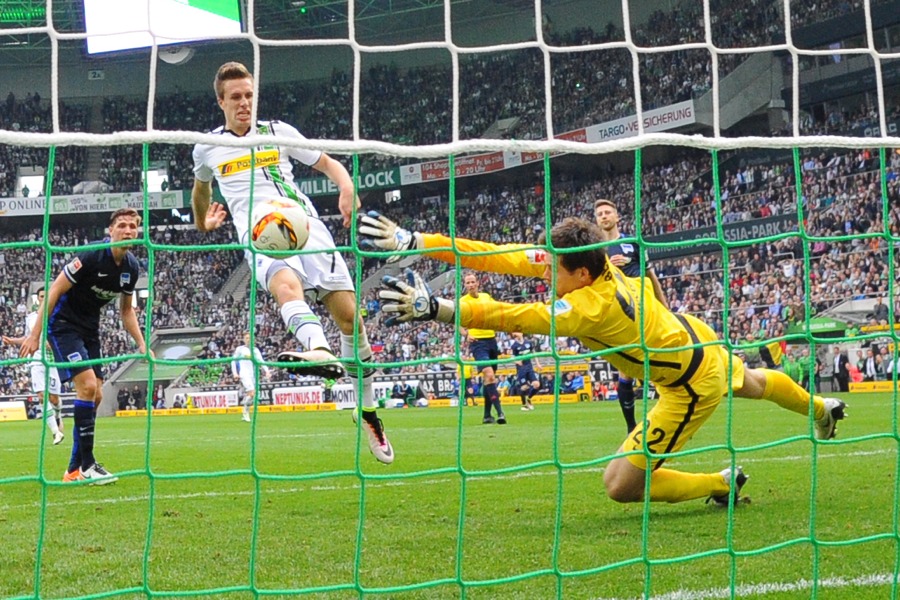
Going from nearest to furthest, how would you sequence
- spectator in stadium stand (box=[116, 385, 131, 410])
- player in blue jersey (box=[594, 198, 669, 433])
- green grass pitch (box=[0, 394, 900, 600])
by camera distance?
1. green grass pitch (box=[0, 394, 900, 600])
2. player in blue jersey (box=[594, 198, 669, 433])
3. spectator in stadium stand (box=[116, 385, 131, 410])

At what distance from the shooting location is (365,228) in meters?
4.20

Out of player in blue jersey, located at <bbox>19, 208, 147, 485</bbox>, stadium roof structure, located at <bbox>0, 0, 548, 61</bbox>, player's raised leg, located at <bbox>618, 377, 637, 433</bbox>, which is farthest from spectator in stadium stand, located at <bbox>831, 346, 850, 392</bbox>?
stadium roof structure, located at <bbox>0, 0, 548, 61</bbox>

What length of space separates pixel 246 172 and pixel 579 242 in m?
2.18

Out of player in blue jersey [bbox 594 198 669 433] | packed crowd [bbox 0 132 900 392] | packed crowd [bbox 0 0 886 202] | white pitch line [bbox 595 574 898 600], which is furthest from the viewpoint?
Answer: packed crowd [bbox 0 0 886 202]

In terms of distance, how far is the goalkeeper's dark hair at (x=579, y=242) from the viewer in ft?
14.8

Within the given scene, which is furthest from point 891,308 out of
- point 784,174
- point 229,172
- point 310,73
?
point 310,73

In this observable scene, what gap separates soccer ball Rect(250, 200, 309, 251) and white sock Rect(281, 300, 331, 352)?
46cm

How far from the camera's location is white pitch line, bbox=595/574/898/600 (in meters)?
3.61

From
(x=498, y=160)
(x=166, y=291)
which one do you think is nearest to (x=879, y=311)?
(x=498, y=160)

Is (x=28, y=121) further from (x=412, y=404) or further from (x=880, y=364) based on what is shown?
(x=880, y=364)

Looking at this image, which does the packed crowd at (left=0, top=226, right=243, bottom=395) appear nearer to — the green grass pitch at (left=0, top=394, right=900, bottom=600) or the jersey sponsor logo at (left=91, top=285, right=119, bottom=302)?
the green grass pitch at (left=0, top=394, right=900, bottom=600)

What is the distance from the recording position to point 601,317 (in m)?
4.61

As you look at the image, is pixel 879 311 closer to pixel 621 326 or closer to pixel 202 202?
pixel 621 326

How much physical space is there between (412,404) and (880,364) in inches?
413
